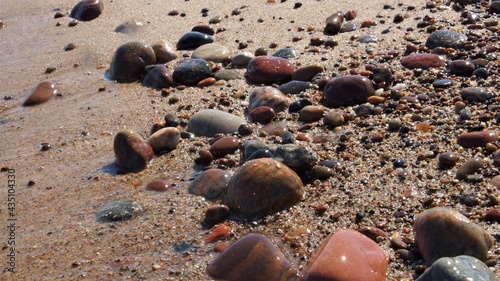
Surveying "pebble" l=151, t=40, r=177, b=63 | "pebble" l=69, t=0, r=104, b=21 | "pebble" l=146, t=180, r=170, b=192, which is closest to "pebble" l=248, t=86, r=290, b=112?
"pebble" l=146, t=180, r=170, b=192

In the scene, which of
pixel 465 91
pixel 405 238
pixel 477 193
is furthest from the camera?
pixel 465 91

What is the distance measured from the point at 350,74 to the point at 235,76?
890 millimetres

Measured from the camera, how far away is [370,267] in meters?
2.71

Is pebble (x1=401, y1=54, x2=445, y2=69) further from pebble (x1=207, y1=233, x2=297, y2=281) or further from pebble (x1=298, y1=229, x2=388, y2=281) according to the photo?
pebble (x1=207, y1=233, x2=297, y2=281)

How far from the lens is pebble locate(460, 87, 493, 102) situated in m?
4.00

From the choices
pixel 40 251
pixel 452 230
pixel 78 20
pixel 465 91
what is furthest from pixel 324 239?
pixel 78 20

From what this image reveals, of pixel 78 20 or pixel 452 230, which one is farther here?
pixel 78 20

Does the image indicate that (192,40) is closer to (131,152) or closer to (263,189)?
(131,152)

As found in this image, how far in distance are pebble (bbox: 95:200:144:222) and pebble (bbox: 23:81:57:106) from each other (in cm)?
182

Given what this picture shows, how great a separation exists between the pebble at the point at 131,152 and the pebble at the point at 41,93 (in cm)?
133

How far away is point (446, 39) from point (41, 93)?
3.16 metres

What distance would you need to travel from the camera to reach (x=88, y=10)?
6453mm

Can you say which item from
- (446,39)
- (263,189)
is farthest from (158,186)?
(446,39)

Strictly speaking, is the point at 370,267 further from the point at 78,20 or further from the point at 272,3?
the point at 78,20
